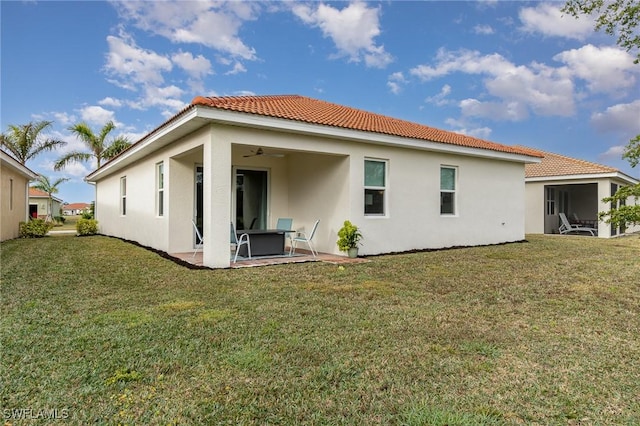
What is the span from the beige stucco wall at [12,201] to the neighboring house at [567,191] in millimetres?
24348

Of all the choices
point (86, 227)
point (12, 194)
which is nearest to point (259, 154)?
point (12, 194)

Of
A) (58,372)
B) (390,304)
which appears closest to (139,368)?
(58,372)

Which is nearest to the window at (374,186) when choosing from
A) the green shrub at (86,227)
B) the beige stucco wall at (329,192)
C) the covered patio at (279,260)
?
the beige stucco wall at (329,192)

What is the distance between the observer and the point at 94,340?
12.2ft

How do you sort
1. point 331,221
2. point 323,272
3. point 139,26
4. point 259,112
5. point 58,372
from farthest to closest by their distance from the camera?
point 139,26 < point 331,221 < point 259,112 < point 323,272 < point 58,372

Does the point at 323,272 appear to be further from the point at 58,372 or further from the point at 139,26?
the point at 139,26

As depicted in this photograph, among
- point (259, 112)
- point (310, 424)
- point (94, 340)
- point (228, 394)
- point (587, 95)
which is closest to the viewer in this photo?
point (310, 424)

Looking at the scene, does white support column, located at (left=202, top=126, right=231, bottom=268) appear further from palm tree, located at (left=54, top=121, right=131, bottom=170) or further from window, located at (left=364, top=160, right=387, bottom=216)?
palm tree, located at (left=54, top=121, right=131, bottom=170)

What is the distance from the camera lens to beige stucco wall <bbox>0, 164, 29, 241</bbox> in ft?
49.2

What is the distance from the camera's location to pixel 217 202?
26.1 ft

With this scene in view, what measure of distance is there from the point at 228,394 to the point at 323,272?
16.5 feet

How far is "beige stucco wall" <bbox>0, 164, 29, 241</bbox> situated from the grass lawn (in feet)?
35.9

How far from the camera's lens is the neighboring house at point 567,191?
1812 cm

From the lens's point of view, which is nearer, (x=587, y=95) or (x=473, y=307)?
(x=473, y=307)
